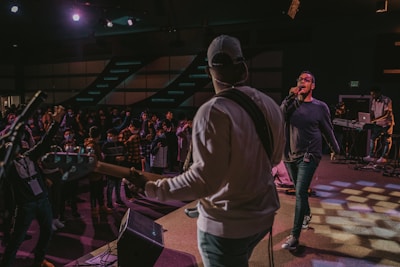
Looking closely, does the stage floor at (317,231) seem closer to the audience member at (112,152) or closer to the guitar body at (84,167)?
the audience member at (112,152)

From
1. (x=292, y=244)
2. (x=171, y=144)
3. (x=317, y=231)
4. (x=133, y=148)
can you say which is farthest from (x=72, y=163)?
(x=171, y=144)

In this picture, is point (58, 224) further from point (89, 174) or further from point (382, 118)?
point (382, 118)

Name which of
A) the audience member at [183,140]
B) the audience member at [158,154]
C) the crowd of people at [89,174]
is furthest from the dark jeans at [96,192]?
the audience member at [183,140]

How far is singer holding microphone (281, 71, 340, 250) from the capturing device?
388cm

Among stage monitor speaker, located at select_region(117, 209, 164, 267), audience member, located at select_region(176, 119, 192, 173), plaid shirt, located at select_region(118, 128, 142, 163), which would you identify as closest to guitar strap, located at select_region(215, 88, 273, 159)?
stage monitor speaker, located at select_region(117, 209, 164, 267)

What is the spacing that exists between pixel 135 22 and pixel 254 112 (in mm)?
13750

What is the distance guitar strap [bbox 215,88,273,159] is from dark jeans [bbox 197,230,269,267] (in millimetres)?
448

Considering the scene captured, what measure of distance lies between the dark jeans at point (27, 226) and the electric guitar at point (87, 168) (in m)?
1.74

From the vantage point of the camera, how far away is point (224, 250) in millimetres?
1670

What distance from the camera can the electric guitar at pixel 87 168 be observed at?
72.7 inches

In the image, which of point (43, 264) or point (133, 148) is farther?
point (133, 148)

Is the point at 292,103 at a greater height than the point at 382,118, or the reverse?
the point at 292,103

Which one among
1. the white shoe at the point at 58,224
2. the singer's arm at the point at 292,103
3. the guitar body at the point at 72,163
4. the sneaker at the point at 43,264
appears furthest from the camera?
the white shoe at the point at 58,224

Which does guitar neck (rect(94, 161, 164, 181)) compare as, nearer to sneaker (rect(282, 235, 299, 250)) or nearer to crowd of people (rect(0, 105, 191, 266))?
crowd of people (rect(0, 105, 191, 266))
